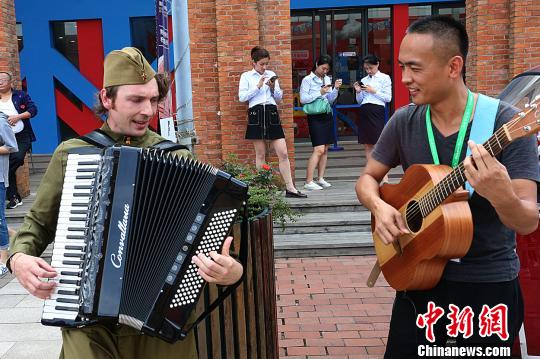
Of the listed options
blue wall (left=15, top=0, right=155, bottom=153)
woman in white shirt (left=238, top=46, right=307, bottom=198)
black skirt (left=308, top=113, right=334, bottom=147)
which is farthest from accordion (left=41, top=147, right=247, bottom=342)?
blue wall (left=15, top=0, right=155, bottom=153)

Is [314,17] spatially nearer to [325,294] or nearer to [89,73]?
[89,73]

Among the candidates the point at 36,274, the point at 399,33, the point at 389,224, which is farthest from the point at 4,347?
the point at 399,33

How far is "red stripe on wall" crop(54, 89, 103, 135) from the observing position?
505 inches

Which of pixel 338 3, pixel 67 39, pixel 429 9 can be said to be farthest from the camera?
pixel 67 39

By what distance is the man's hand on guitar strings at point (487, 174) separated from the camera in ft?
6.80

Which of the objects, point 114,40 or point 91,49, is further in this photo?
point 91,49

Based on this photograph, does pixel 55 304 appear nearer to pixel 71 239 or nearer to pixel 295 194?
pixel 71 239

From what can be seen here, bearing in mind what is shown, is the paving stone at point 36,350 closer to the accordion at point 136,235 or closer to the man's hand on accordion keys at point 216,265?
the accordion at point 136,235

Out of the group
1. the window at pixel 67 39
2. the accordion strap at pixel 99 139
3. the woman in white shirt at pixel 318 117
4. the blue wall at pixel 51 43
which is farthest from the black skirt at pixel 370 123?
the window at pixel 67 39

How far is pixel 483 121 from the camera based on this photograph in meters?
2.37

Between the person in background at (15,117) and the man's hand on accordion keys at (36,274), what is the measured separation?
6132 mm

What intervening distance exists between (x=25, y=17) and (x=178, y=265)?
1182 cm

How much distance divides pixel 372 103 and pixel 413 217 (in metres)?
6.06

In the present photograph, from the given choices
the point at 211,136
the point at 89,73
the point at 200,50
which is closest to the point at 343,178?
the point at 211,136
